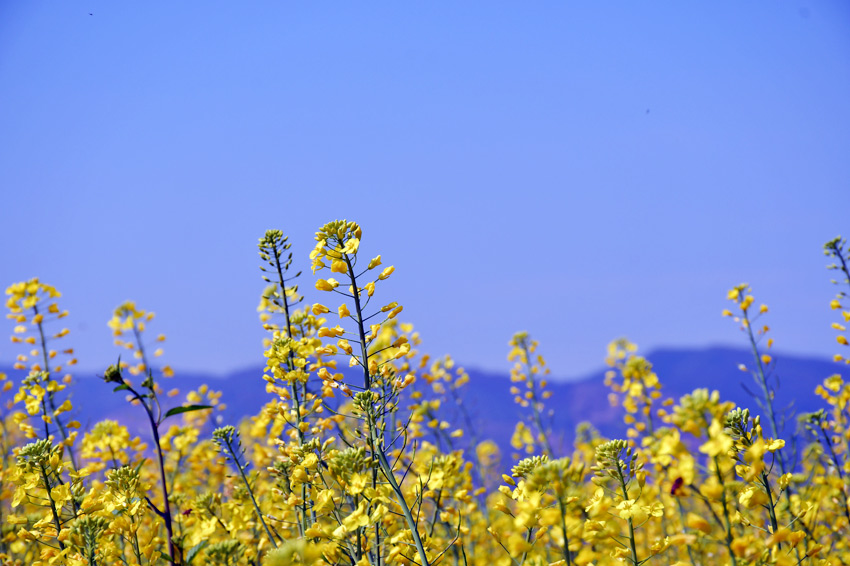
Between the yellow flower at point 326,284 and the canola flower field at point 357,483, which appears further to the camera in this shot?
the yellow flower at point 326,284

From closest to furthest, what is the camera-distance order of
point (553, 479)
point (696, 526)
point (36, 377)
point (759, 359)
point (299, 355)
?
point (696, 526), point (553, 479), point (299, 355), point (36, 377), point (759, 359)

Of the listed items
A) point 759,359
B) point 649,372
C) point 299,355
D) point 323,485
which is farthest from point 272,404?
point 649,372

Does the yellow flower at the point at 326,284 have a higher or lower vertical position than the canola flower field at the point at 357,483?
higher

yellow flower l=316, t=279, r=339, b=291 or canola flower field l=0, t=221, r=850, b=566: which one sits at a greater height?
yellow flower l=316, t=279, r=339, b=291

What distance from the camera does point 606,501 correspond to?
92.4 inches

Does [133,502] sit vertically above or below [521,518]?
above

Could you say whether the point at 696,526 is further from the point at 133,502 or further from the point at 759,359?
the point at 759,359

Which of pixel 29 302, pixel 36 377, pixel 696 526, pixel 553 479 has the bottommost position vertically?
pixel 696 526

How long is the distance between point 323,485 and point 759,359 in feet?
18.2

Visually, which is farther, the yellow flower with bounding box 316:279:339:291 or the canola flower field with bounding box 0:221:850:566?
the yellow flower with bounding box 316:279:339:291

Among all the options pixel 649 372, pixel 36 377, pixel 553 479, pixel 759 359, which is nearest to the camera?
pixel 553 479

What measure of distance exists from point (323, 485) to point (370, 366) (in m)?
0.79

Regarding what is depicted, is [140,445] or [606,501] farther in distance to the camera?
[140,445]

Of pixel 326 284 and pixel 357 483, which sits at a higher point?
pixel 326 284
